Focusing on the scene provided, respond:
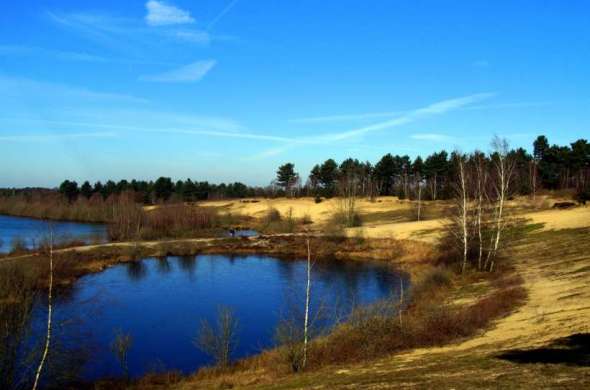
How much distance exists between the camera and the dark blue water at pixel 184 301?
2703 cm

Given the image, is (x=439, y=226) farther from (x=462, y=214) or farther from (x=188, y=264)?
(x=188, y=264)

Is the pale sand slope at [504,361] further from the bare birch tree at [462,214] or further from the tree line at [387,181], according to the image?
the tree line at [387,181]

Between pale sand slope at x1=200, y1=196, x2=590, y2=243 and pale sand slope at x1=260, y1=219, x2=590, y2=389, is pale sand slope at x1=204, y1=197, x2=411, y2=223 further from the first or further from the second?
pale sand slope at x1=260, y1=219, x2=590, y2=389

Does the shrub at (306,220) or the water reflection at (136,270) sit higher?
the shrub at (306,220)

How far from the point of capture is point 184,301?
133 feet

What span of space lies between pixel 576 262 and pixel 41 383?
34700mm

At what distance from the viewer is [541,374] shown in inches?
485

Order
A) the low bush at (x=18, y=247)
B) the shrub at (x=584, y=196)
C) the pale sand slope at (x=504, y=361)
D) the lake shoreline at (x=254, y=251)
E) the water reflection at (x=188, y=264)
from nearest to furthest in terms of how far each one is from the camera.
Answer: the pale sand slope at (x=504, y=361)
the low bush at (x=18, y=247)
the lake shoreline at (x=254, y=251)
the water reflection at (x=188, y=264)
the shrub at (x=584, y=196)

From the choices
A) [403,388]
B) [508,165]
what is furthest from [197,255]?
[403,388]

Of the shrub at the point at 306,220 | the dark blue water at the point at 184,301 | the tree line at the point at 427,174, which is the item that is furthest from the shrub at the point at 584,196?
the shrub at the point at 306,220

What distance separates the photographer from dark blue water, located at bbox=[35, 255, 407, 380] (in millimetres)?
27031

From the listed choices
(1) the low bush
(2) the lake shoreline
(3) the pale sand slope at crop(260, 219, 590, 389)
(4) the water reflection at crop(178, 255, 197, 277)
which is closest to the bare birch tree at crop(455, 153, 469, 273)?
(2) the lake shoreline

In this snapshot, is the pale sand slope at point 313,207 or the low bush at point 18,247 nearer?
the low bush at point 18,247

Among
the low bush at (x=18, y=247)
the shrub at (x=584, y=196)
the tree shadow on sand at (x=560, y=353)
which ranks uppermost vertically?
the shrub at (x=584, y=196)
